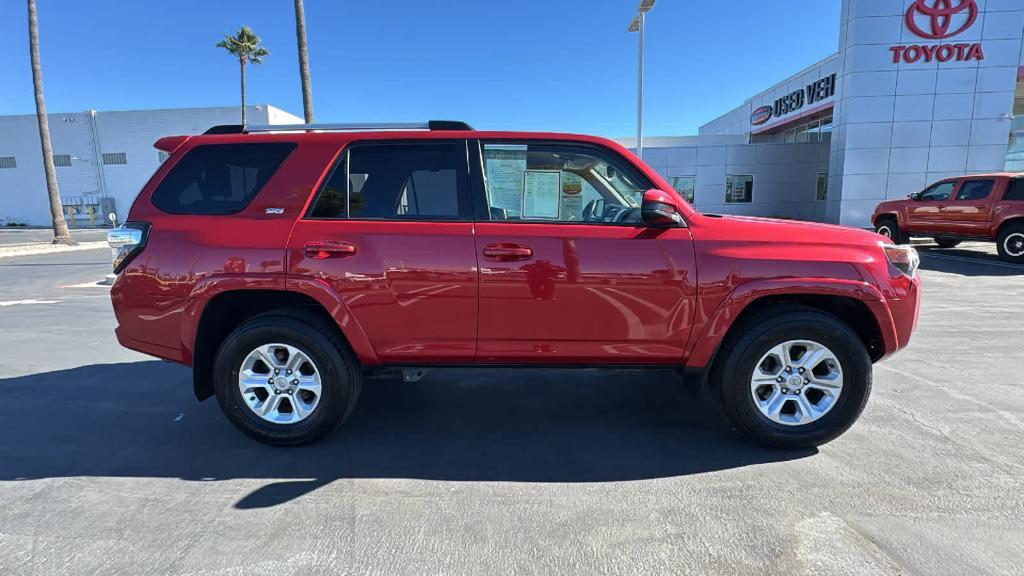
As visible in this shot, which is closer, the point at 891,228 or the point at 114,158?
the point at 891,228

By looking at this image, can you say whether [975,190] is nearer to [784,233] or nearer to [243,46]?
[784,233]

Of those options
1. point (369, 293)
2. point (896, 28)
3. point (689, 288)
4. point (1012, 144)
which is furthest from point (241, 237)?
point (1012, 144)

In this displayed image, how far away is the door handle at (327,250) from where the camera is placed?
→ 9.69 ft

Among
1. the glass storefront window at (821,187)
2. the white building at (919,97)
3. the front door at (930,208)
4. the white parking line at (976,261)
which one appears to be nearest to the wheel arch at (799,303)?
the white parking line at (976,261)

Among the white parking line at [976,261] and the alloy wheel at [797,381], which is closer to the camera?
the alloy wheel at [797,381]

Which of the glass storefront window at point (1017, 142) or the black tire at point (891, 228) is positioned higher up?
the glass storefront window at point (1017, 142)

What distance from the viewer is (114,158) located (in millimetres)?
39500

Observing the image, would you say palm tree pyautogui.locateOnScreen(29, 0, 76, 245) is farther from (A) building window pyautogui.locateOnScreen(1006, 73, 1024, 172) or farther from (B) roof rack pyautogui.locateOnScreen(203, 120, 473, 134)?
(A) building window pyautogui.locateOnScreen(1006, 73, 1024, 172)

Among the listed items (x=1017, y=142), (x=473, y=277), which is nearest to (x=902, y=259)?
(x=473, y=277)

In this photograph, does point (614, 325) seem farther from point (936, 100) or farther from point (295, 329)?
point (936, 100)

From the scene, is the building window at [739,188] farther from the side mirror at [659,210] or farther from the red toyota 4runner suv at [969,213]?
the side mirror at [659,210]

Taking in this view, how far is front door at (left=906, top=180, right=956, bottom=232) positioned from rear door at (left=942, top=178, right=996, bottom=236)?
0.13 metres

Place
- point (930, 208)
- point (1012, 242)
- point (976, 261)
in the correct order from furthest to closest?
point (930, 208) < point (976, 261) < point (1012, 242)

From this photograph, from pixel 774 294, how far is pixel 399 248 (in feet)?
7.34
